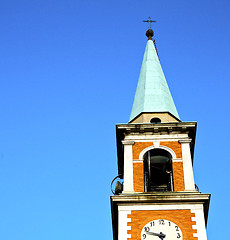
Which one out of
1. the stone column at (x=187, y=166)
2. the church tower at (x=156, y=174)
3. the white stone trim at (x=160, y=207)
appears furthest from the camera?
the stone column at (x=187, y=166)

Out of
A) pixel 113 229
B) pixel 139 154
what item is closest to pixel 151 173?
pixel 139 154

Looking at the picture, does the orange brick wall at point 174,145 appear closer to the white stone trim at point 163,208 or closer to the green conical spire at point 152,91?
the green conical spire at point 152,91

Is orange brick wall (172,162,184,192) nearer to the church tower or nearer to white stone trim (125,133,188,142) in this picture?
the church tower

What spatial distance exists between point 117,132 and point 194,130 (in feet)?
13.3

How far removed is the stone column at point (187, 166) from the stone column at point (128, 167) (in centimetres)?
263

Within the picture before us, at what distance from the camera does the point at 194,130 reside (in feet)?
102

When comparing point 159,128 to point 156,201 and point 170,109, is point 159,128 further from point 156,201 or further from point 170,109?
point 156,201

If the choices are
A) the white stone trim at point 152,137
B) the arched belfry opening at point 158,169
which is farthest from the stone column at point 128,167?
the arched belfry opening at point 158,169

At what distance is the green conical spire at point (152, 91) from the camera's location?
33219mm

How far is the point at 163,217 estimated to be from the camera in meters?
26.7

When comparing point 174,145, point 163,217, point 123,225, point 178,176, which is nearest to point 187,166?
point 178,176

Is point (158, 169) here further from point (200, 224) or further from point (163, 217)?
point (200, 224)

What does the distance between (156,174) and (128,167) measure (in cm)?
252

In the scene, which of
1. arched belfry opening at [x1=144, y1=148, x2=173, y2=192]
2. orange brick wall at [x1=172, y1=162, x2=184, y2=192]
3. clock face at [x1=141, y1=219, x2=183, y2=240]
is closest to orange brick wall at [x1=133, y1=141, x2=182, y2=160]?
arched belfry opening at [x1=144, y1=148, x2=173, y2=192]
